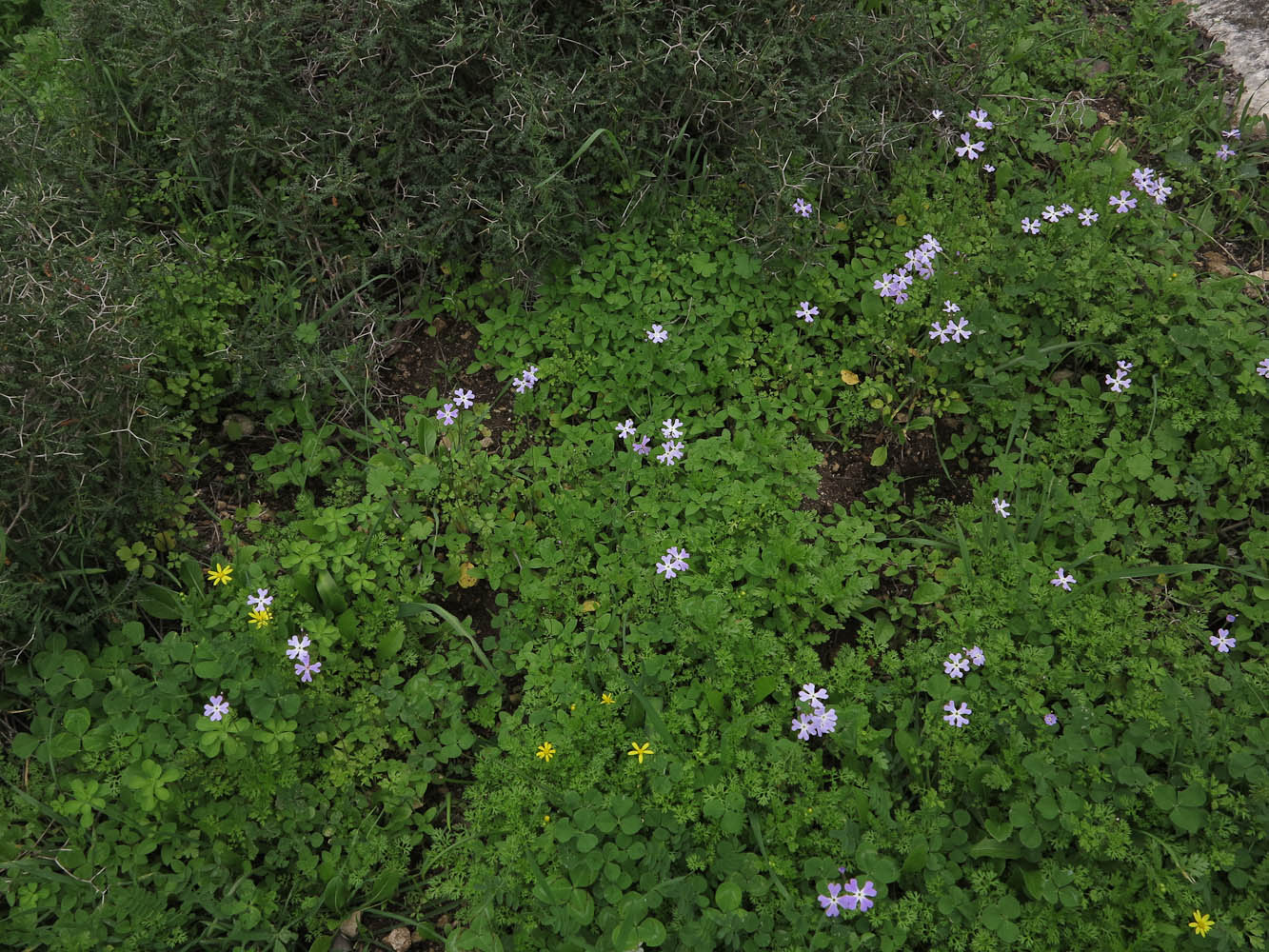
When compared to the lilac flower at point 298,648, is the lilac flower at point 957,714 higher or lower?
higher

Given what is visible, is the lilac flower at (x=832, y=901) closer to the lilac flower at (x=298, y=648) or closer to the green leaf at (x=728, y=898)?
the green leaf at (x=728, y=898)

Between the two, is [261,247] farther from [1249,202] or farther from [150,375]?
[1249,202]

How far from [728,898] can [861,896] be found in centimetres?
39

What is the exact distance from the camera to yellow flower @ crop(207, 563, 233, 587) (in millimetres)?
3217

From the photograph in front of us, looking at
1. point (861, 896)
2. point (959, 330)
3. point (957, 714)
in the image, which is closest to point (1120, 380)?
point (959, 330)

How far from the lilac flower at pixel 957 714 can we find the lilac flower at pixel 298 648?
2231 mm

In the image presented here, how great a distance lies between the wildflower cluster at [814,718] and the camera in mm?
2891

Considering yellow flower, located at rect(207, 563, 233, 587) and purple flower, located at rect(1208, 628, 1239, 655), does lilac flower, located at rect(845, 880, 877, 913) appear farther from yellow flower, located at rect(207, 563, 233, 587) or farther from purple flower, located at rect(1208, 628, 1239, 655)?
yellow flower, located at rect(207, 563, 233, 587)

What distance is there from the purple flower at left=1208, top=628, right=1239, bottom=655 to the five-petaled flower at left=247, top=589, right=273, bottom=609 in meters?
3.38

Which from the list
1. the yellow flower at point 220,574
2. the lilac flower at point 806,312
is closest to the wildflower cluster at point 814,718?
the lilac flower at point 806,312

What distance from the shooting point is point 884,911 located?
104 inches

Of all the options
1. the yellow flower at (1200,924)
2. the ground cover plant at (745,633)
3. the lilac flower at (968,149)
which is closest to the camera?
the yellow flower at (1200,924)

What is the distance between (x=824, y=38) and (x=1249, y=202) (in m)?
2.25

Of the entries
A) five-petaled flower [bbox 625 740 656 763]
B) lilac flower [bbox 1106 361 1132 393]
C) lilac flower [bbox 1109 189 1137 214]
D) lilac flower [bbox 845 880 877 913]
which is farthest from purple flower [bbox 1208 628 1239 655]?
five-petaled flower [bbox 625 740 656 763]
